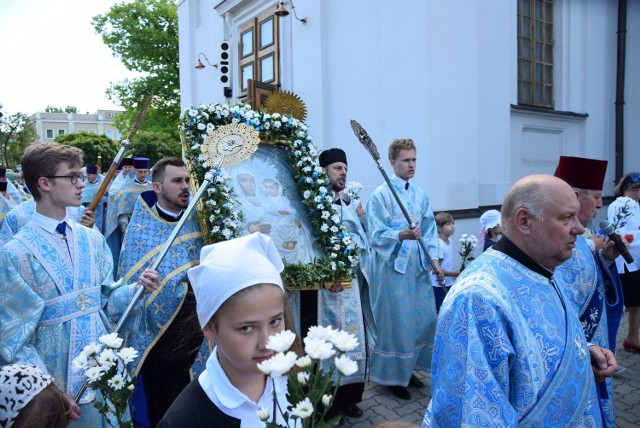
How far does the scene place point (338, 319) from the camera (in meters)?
4.34

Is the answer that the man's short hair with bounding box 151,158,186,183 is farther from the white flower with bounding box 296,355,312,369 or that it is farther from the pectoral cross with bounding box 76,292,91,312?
the white flower with bounding box 296,355,312,369

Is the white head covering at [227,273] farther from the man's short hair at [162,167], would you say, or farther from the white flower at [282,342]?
the man's short hair at [162,167]

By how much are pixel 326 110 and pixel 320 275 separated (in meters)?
6.84

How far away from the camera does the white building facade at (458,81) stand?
338 inches

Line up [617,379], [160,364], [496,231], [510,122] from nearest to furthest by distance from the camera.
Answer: [160,364] → [617,379] → [496,231] → [510,122]

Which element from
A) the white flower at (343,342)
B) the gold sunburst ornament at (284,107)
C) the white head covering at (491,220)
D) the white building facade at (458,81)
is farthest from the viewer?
the white building facade at (458,81)

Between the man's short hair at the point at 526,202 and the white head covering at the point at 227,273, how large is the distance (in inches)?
42.0

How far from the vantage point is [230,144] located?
12.5ft

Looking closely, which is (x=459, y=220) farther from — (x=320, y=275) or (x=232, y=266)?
(x=232, y=266)

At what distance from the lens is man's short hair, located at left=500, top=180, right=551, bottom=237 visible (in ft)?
7.00

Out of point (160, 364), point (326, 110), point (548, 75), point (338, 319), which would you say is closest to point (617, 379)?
point (338, 319)

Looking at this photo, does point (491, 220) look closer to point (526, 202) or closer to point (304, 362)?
point (526, 202)

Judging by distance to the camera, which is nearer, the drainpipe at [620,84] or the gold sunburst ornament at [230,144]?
the gold sunburst ornament at [230,144]

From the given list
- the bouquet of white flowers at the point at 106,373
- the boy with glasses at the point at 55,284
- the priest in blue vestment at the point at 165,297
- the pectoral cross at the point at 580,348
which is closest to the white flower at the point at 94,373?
the bouquet of white flowers at the point at 106,373
